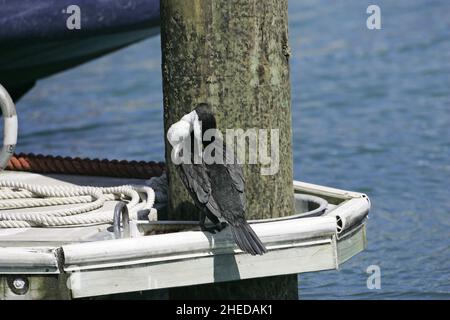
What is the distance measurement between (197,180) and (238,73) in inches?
19.9

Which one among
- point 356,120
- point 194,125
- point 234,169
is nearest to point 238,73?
point 194,125

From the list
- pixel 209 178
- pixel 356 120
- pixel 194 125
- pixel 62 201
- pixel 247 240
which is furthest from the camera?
pixel 356 120

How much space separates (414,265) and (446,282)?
0.40m

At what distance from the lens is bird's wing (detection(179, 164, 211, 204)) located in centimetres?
479

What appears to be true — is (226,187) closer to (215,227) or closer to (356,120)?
(215,227)

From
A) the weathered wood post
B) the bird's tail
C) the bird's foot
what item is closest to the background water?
the weathered wood post

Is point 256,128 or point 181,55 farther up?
point 181,55

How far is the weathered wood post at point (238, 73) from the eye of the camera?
4836 mm

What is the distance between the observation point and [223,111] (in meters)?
4.88

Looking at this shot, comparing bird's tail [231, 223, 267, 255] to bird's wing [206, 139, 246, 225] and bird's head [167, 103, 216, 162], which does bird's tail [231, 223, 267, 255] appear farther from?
bird's head [167, 103, 216, 162]

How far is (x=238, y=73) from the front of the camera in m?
4.85

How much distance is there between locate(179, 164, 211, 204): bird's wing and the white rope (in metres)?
0.53
